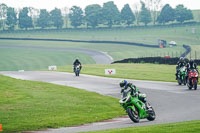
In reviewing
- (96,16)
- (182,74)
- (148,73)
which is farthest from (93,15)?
(182,74)

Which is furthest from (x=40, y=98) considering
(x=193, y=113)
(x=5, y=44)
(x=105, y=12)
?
(x=105, y=12)

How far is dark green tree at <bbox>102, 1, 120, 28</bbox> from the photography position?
17625cm

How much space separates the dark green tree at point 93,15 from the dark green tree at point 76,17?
2.35m

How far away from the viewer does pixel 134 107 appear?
15.6 m

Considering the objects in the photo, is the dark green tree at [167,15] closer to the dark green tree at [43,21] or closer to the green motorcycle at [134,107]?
the dark green tree at [43,21]

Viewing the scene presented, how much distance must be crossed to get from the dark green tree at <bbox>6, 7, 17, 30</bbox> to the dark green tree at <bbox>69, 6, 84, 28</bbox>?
21.3 m

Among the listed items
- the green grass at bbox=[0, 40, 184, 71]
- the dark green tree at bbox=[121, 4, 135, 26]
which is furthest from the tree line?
the green grass at bbox=[0, 40, 184, 71]

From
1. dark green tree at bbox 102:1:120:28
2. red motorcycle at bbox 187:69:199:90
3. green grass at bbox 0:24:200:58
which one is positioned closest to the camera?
red motorcycle at bbox 187:69:199:90

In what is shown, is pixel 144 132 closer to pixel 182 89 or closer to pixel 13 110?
pixel 13 110

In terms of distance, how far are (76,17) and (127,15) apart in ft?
63.2

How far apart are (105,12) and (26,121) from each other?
539ft

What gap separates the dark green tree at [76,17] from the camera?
180 m

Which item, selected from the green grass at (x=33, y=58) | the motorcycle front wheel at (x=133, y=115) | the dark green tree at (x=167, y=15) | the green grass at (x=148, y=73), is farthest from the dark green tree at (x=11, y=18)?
the motorcycle front wheel at (x=133, y=115)

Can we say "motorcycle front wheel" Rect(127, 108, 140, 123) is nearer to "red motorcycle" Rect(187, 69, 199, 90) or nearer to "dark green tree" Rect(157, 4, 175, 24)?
"red motorcycle" Rect(187, 69, 199, 90)
